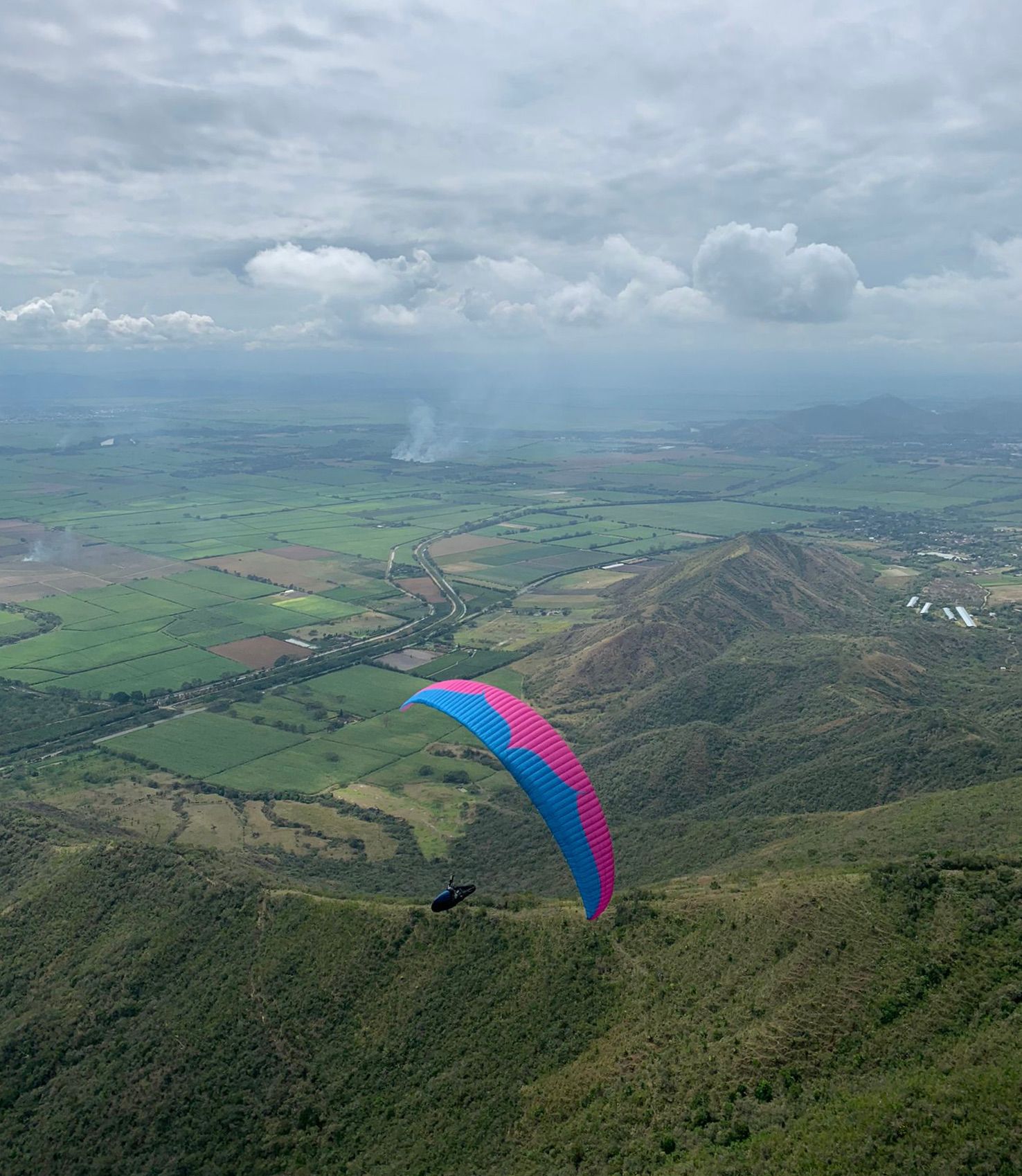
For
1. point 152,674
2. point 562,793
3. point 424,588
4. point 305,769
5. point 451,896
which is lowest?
point 305,769

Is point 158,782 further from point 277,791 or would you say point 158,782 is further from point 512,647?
point 512,647

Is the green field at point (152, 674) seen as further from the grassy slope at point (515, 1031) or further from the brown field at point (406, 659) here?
the grassy slope at point (515, 1031)

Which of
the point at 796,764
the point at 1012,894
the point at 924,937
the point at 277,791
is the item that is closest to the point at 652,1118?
the point at 924,937

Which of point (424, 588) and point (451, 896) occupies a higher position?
point (451, 896)

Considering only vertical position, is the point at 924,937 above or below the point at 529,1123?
above

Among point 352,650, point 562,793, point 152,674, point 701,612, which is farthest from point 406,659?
point 562,793

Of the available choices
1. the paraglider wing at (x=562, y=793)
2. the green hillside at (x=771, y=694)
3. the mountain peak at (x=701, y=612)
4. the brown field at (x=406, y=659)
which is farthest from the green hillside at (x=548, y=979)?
the brown field at (x=406, y=659)

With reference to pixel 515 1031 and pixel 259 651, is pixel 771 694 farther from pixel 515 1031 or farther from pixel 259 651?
pixel 259 651
